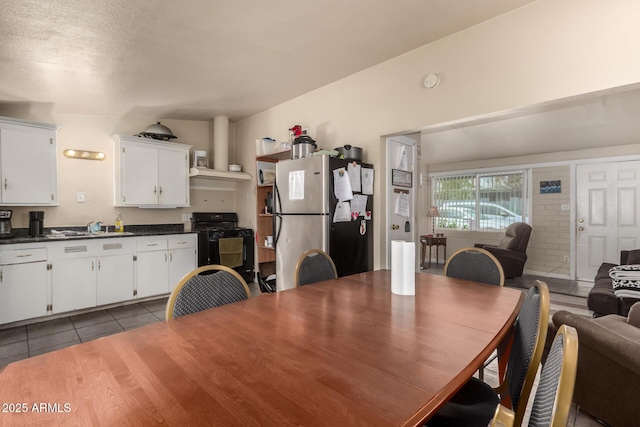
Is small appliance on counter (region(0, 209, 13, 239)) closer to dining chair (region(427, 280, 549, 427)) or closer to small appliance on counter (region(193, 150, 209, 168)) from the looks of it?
small appliance on counter (region(193, 150, 209, 168))

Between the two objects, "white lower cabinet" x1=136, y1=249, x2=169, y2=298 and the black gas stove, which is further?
the black gas stove

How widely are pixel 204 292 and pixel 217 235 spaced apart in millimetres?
3202

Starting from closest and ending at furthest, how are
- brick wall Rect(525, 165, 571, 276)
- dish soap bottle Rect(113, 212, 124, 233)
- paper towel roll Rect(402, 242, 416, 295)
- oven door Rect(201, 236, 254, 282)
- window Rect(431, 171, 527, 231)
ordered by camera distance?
1. paper towel roll Rect(402, 242, 416, 295)
2. dish soap bottle Rect(113, 212, 124, 233)
3. oven door Rect(201, 236, 254, 282)
4. brick wall Rect(525, 165, 571, 276)
5. window Rect(431, 171, 527, 231)

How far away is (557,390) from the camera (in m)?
0.64

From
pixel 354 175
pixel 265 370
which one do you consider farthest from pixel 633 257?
pixel 265 370

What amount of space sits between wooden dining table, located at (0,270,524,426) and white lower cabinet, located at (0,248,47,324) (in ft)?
10.2

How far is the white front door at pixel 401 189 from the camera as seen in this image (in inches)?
134

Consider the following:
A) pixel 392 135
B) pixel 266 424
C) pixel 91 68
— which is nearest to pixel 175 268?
pixel 91 68

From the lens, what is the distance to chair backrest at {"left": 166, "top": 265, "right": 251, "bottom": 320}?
1.48 meters

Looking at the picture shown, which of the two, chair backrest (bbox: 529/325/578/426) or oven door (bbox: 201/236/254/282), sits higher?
chair backrest (bbox: 529/325/578/426)

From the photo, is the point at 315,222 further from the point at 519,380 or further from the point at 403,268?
the point at 519,380

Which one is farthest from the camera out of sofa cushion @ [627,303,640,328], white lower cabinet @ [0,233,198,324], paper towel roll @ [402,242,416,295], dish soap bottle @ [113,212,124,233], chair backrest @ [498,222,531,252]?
chair backrest @ [498,222,531,252]

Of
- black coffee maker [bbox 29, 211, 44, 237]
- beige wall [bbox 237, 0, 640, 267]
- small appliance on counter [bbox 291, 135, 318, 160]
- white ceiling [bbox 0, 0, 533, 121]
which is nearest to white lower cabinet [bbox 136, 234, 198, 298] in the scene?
black coffee maker [bbox 29, 211, 44, 237]

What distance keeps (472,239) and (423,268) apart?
1.58m
